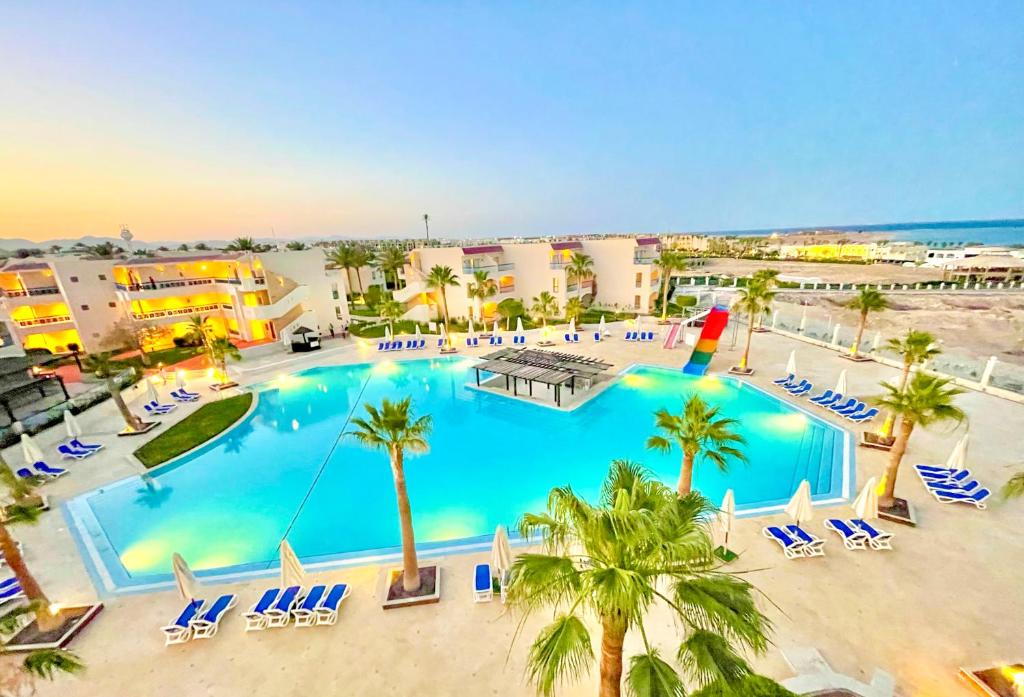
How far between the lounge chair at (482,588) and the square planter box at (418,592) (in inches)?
36.6

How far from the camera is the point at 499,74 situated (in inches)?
1955

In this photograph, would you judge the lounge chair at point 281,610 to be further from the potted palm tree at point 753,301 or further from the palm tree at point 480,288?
the palm tree at point 480,288

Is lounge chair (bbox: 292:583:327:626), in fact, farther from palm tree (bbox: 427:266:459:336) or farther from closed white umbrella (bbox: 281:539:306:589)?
palm tree (bbox: 427:266:459:336)

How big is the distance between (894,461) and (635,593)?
11961 millimetres

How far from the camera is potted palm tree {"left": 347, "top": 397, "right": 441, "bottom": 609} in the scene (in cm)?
894

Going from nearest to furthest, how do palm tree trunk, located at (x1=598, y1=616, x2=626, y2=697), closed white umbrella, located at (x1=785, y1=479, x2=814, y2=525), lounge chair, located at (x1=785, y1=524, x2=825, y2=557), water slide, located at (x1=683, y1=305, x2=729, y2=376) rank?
palm tree trunk, located at (x1=598, y1=616, x2=626, y2=697) < lounge chair, located at (x1=785, y1=524, x2=825, y2=557) < closed white umbrella, located at (x1=785, y1=479, x2=814, y2=525) < water slide, located at (x1=683, y1=305, x2=729, y2=376)

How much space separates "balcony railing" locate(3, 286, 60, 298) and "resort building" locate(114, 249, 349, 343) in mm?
3612

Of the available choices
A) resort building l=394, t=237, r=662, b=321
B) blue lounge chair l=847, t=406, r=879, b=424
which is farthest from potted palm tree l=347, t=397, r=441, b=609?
resort building l=394, t=237, r=662, b=321

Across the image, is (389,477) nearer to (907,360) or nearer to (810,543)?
(810,543)

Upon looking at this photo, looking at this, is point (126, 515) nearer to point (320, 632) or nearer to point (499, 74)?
point (320, 632)

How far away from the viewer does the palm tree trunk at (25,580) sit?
8508mm

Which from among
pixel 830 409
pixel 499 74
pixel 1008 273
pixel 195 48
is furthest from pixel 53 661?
pixel 1008 273

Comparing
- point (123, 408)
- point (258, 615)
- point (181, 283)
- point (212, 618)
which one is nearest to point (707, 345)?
point (258, 615)

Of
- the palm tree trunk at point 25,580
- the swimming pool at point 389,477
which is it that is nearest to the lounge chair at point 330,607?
the swimming pool at point 389,477
